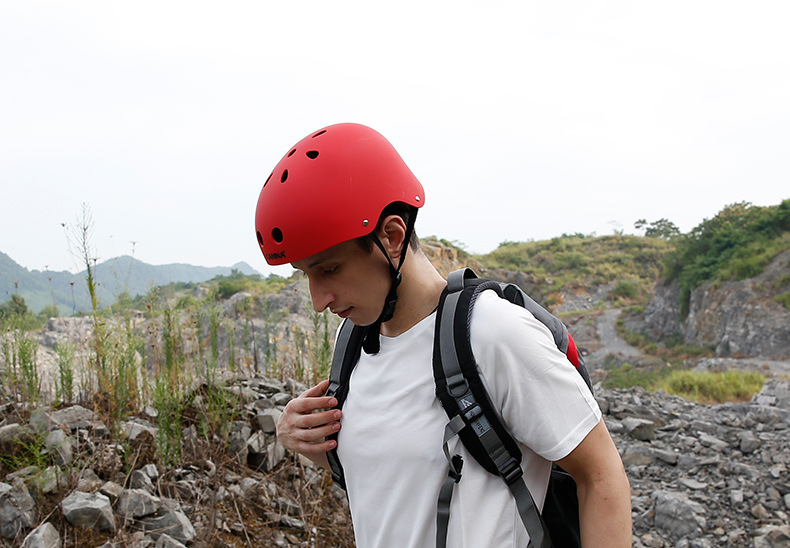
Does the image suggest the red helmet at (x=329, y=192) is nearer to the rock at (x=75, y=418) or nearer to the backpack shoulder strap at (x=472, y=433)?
the backpack shoulder strap at (x=472, y=433)

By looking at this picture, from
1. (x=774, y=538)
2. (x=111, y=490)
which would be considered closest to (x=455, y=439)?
(x=111, y=490)

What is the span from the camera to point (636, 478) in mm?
5477

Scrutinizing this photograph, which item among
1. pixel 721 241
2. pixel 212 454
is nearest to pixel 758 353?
pixel 721 241

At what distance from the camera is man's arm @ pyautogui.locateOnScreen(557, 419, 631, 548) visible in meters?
1.12

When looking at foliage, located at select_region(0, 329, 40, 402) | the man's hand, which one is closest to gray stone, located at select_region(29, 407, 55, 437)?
foliage, located at select_region(0, 329, 40, 402)

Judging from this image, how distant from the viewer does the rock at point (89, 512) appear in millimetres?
2967

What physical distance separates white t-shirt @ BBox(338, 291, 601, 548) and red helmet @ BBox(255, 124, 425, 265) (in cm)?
33

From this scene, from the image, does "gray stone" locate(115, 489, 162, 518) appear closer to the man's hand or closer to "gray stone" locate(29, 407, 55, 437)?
"gray stone" locate(29, 407, 55, 437)

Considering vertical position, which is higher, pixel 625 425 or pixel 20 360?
pixel 20 360

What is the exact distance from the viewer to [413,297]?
4.58 ft

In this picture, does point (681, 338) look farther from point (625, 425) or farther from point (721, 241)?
point (625, 425)

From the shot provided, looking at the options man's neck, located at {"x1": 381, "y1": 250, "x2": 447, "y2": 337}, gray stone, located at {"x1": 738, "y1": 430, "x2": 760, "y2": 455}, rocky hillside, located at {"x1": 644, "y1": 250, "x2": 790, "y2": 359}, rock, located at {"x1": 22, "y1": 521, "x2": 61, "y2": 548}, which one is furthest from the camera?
rocky hillside, located at {"x1": 644, "y1": 250, "x2": 790, "y2": 359}

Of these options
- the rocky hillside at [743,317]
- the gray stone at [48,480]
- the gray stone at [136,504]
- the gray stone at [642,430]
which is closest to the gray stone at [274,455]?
the gray stone at [136,504]

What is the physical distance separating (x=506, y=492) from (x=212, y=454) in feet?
10.8
